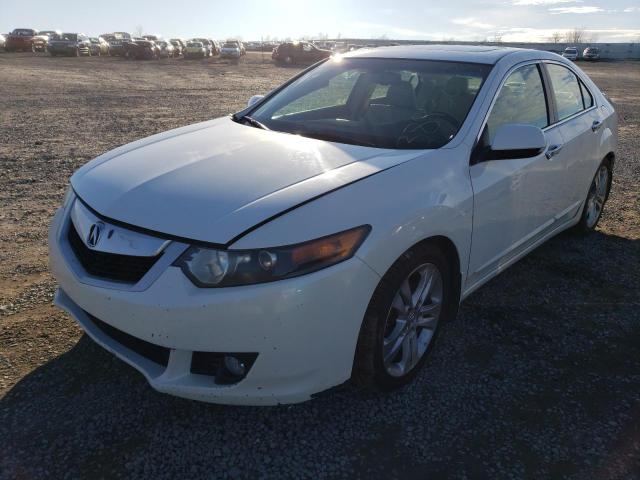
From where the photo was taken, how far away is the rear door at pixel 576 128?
3.83m

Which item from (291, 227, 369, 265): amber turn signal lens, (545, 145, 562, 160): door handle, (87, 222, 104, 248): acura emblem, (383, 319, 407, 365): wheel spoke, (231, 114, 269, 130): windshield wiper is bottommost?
(383, 319, 407, 365): wheel spoke

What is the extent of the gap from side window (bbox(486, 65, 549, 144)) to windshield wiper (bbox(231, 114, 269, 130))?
1.38 metres

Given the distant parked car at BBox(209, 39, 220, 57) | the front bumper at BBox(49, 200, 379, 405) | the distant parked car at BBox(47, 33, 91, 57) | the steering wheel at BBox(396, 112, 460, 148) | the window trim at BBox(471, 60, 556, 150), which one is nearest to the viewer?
the front bumper at BBox(49, 200, 379, 405)

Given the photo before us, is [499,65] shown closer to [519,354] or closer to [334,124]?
[334,124]

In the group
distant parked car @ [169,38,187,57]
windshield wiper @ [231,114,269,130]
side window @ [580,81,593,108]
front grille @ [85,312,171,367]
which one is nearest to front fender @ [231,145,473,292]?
front grille @ [85,312,171,367]

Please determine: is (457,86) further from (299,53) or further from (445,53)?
(299,53)

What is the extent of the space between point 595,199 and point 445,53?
2.13 metres

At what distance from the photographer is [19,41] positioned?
1534 inches

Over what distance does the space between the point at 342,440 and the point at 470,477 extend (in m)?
0.55

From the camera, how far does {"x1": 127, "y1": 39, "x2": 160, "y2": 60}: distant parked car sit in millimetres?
39469

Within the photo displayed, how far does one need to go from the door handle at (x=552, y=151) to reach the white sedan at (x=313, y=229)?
1.2 inches

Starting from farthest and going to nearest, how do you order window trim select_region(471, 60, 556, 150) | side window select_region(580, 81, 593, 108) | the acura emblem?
side window select_region(580, 81, 593, 108)
window trim select_region(471, 60, 556, 150)
the acura emblem

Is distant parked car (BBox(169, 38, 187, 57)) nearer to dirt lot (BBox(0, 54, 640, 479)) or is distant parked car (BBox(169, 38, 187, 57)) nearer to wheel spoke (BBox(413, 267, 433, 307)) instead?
dirt lot (BBox(0, 54, 640, 479))

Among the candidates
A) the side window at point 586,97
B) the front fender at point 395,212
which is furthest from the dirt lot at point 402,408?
the side window at point 586,97
